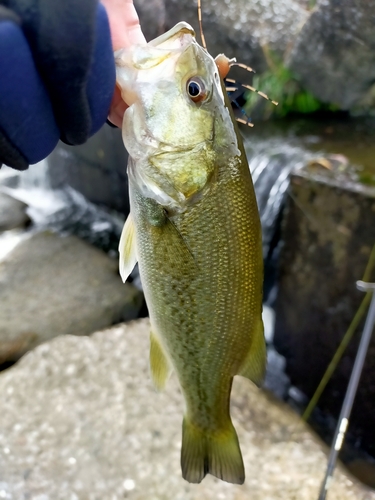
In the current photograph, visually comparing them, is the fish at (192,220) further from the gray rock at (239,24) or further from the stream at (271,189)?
the gray rock at (239,24)

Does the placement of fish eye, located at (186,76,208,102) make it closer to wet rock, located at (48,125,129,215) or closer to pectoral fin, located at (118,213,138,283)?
pectoral fin, located at (118,213,138,283)

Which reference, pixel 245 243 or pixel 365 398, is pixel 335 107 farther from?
pixel 245 243

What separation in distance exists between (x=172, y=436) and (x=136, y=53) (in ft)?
6.05

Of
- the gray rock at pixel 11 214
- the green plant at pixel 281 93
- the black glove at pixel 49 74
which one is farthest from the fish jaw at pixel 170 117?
the gray rock at pixel 11 214

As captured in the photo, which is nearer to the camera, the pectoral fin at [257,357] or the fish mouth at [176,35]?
the fish mouth at [176,35]

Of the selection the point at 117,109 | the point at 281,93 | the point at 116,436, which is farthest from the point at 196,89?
the point at 281,93

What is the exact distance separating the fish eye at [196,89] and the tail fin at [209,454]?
1.06 meters

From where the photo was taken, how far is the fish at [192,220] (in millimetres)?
1124

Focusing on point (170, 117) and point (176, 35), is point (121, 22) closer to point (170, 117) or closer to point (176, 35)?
point (176, 35)

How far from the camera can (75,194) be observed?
6426 mm

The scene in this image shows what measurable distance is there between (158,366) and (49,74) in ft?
3.26

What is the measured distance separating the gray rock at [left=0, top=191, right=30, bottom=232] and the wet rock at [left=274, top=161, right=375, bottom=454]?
148 inches

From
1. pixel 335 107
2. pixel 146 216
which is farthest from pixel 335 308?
pixel 335 107

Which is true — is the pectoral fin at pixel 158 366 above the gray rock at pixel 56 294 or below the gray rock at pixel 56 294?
above
